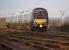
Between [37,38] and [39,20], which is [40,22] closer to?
[39,20]

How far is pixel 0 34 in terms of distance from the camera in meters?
3.96

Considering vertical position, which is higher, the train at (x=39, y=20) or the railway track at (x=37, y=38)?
the train at (x=39, y=20)

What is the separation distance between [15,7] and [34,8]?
51 centimetres

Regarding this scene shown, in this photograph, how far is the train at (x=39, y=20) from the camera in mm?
3360

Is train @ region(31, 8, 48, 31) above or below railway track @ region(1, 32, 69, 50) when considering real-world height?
above

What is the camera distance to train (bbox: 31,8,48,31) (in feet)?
11.0

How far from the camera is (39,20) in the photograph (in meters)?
3.40

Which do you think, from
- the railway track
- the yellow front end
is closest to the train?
the yellow front end

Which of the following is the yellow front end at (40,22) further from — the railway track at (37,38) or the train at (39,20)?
the railway track at (37,38)

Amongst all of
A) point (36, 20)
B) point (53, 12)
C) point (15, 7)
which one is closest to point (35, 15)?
Answer: point (36, 20)

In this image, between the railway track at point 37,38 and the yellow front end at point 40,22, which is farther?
the yellow front end at point 40,22

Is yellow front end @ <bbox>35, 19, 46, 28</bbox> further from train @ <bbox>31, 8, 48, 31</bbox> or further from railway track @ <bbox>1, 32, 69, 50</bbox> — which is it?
railway track @ <bbox>1, 32, 69, 50</bbox>

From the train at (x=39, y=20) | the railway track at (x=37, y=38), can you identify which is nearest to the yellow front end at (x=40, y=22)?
the train at (x=39, y=20)

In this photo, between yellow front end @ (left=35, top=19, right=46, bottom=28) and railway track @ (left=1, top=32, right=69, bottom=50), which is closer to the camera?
railway track @ (left=1, top=32, right=69, bottom=50)
